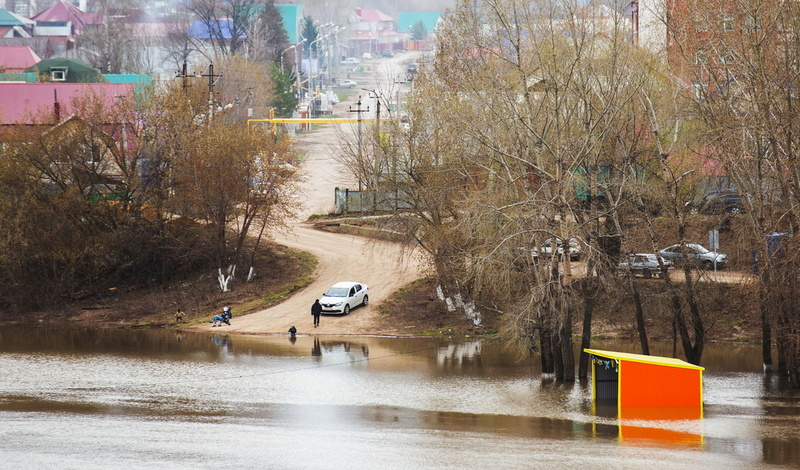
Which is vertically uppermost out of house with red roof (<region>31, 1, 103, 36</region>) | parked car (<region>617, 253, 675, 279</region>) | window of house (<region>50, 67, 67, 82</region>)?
house with red roof (<region>31, 1, 103, 36</region>)

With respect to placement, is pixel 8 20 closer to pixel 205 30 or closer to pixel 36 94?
pixel 205 30

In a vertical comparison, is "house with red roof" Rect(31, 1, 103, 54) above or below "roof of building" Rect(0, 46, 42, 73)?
above

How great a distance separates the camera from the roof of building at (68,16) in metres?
172

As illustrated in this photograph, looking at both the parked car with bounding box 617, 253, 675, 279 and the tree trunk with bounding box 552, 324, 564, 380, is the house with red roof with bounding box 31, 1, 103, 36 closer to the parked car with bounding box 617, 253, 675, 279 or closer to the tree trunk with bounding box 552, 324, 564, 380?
the parked car with bounding box 617, 253, 675, 279

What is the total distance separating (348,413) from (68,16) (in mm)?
168991

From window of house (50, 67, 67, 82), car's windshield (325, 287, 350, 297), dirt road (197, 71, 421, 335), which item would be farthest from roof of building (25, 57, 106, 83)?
car's windshield (325, 287, 350, 297)

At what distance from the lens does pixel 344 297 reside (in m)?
40.2

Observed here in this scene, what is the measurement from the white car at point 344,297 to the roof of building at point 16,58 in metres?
84.8

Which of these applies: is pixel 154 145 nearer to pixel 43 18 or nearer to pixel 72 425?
pixel 72 425

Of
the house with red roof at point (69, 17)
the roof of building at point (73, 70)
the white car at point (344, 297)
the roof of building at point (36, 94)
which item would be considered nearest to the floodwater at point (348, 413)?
the white car at point (344, 297)

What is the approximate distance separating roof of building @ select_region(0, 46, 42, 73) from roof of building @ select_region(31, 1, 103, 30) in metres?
58.9

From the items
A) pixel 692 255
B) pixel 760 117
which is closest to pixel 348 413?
pixel 760 117

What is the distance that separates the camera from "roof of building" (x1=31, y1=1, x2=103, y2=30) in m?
172

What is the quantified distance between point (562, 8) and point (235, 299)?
2282 cm
